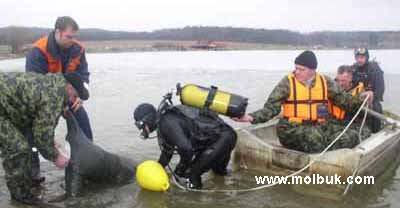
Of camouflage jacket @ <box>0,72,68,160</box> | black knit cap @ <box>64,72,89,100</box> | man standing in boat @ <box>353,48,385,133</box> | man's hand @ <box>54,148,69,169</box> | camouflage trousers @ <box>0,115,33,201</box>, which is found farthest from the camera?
man standing in boat @ <box>353,48,385,133</box>

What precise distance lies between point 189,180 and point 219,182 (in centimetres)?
56

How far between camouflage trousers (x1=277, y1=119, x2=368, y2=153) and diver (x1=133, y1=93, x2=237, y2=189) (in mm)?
802

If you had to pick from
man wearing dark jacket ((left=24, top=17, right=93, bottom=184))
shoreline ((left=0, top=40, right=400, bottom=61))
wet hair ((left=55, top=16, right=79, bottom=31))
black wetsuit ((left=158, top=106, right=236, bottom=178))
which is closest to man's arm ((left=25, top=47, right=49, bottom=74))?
man wearing dark jacket ((left=24, top=17, right=93, bottom=184))

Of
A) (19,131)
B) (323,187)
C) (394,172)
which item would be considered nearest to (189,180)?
(323,187)

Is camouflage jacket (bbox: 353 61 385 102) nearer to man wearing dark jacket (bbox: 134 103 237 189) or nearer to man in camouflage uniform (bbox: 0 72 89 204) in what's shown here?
man wearing dark jacket (bbox: 134 103 237 189)

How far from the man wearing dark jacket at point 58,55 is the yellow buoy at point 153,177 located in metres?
1.03

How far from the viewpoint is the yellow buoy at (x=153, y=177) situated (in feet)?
18.9

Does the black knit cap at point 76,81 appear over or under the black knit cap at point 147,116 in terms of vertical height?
over

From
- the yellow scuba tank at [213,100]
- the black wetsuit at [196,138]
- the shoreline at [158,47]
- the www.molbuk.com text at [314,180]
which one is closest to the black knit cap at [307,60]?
the yellow scuba tank at [213,100]

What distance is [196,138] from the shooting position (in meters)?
5.77

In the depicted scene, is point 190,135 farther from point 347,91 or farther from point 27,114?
point 347,91

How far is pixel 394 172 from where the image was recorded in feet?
23.1

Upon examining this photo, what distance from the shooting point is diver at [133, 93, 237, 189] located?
5617mm

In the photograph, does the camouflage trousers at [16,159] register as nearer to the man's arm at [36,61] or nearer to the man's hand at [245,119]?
the man's arm at [36,61]
